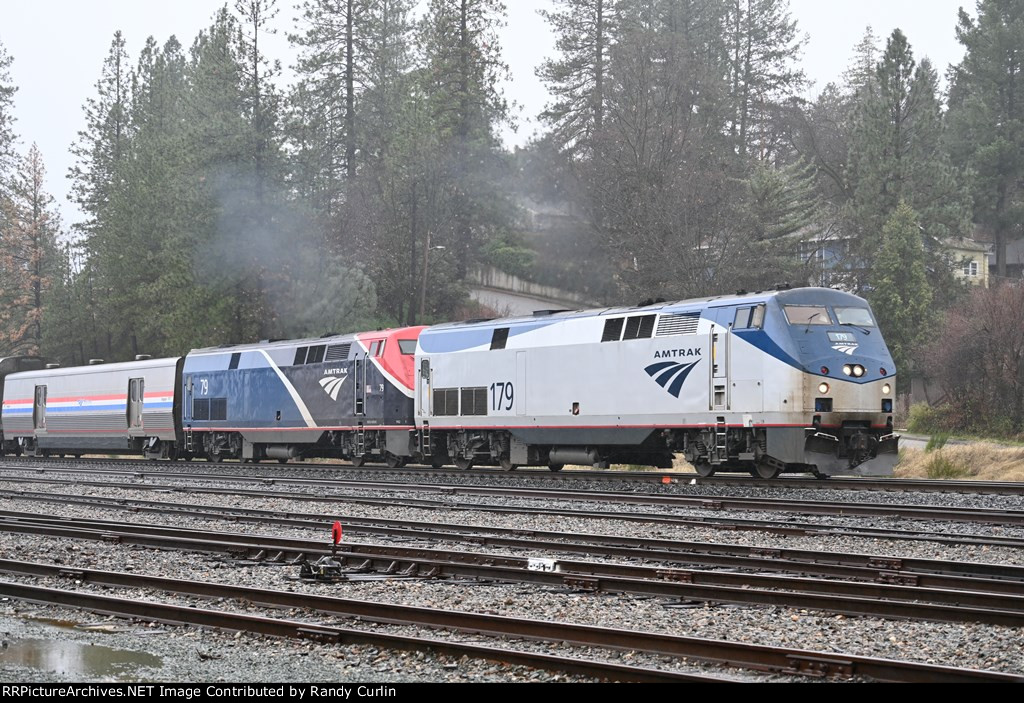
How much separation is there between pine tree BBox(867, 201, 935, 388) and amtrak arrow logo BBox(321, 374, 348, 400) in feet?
98.2

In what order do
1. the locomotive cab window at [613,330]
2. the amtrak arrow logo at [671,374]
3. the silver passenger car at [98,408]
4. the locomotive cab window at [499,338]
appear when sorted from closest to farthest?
the amtrak arrow logo at [671,374], the locomotive cab window at [613,330], the locomotive cab window at [499,338], the silver passenger car at [98,408]

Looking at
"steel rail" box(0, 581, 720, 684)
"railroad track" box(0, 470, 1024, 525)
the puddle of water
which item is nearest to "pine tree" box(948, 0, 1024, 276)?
"railroad track" box(0, 470, 1024, 525)

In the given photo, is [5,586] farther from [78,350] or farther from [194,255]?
[78,350]

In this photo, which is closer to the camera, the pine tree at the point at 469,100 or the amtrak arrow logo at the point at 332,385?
the amtrak arrow logo at the point at 332,385

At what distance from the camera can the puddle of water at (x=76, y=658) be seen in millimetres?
8164

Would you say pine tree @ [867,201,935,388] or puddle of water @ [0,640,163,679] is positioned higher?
pine tree @ [867,201,935,388]

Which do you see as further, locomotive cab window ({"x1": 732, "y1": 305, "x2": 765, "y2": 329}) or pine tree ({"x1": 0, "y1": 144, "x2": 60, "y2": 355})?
pine tree ({"x1": 0, "y1": 144, "x2": 60, "y2": 355})

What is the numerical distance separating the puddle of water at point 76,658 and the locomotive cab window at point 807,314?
46.6 ft

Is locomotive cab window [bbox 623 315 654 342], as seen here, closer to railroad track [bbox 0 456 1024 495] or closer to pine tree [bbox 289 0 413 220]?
railroad track [bbox 0 456 1024 495]

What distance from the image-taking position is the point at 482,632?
9.05 meters

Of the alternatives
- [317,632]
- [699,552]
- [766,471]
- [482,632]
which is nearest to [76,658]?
[317,632]

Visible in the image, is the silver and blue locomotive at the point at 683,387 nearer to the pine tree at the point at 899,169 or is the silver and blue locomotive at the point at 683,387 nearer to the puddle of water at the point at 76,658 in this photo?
the puddle of water at the point at 76,658

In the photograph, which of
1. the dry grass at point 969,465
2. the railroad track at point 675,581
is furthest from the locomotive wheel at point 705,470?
the railroad track at point 675,581

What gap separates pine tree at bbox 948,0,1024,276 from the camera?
69.2 m
